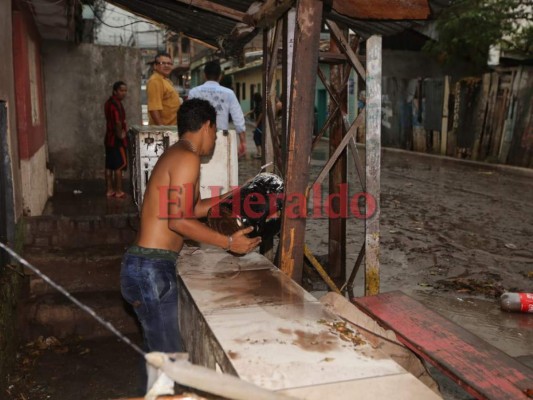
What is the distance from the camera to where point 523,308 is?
5008mm

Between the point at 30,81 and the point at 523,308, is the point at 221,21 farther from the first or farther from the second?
the point at 523,308

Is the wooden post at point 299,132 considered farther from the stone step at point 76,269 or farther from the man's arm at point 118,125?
the man's arm at point 118,125

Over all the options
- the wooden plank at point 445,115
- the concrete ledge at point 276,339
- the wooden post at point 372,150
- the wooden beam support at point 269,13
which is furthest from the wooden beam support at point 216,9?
the wooden plank at point 445,115

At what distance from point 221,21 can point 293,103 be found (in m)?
3.47

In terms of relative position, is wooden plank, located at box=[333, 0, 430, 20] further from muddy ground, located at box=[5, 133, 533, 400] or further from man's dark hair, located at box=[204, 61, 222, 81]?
man's dark hair, located at box=[204, 61, 222, 81]

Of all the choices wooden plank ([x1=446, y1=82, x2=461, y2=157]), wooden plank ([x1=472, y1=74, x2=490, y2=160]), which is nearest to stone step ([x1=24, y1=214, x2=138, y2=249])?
wooden plank ([x1=472, y1=74, x2=490, y2=160])

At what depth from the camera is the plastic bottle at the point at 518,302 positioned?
5.00 m

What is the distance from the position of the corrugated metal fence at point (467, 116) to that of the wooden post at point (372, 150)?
436 inches

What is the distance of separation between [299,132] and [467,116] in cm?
1407

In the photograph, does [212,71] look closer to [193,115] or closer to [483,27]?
[193,115]

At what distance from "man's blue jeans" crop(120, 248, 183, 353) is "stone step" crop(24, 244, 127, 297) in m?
2.80

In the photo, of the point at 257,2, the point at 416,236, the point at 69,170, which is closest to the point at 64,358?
the point at 257,2

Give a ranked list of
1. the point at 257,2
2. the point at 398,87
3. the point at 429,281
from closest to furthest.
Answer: the point at 257,2, the point at 429,281, the point at 398,87

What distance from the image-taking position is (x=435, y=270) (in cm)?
633
